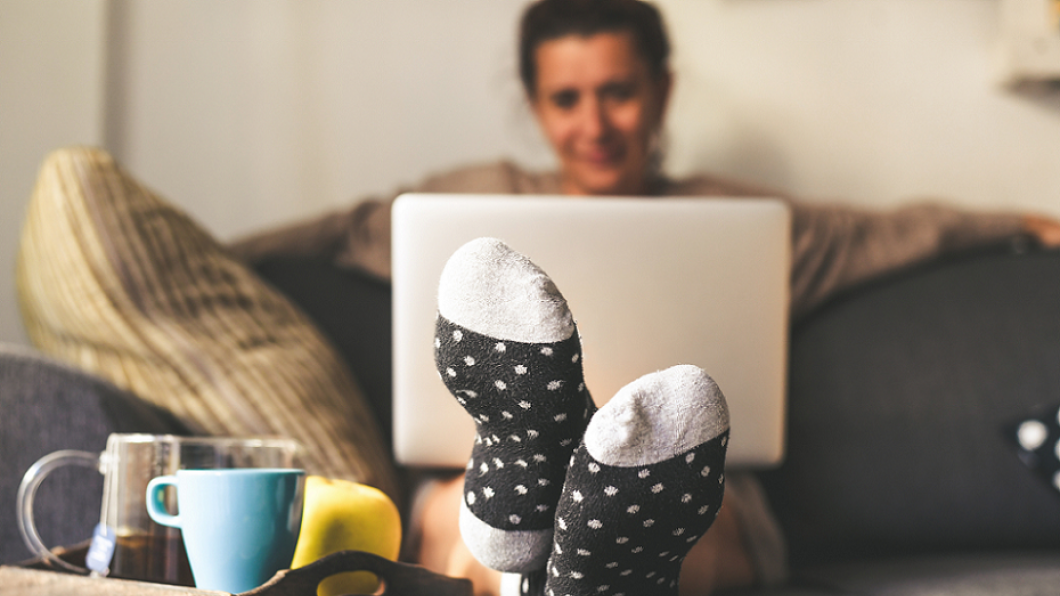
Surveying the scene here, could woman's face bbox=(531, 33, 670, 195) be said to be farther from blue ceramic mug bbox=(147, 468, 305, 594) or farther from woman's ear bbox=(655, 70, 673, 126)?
blue ceramic mug bbox=(147, 468, 305, 594)

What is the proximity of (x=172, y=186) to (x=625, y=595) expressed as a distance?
134 centimetres

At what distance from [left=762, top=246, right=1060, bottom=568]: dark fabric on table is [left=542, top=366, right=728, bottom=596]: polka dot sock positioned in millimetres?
701

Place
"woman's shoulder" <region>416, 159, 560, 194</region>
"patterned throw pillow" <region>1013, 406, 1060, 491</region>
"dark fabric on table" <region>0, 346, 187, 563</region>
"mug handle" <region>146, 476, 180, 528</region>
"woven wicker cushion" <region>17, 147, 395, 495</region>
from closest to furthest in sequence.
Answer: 1. "mug handle" <region>146, 476, 180, 528</region>
2. "dark fabric on table" <region>0, 346, 187, 563</region>
3. "woven wicker cushion" <region>17, 147, 395, 495</region>
4. "patterned throw pillow" <region>1013, 406, 1060, 491</region>
5. "woman's shoulder" <region>416, 159, 560, 194</region>

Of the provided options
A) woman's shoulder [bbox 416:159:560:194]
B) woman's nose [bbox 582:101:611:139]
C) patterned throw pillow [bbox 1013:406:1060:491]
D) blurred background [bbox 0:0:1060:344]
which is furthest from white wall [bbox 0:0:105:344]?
patterned throw pillow [bbox 1013:406:1060:491]

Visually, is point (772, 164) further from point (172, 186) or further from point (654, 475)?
point (654, 475)

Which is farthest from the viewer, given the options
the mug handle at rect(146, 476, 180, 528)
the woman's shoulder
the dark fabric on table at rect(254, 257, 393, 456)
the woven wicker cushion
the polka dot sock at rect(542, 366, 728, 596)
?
the woman's shoulder

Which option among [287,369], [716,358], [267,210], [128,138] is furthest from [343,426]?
[128,138]

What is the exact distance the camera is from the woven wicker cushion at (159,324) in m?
0.86

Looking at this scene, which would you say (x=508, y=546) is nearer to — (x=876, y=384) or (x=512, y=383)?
Result: (x=512, y=383)

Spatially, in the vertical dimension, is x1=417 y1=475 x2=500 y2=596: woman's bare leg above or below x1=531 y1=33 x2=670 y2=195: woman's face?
below

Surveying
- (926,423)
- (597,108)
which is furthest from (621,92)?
(926,423)

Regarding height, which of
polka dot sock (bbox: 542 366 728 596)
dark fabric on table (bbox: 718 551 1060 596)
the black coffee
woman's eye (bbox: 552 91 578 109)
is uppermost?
woman's eye (bbox: 552 91 578 109)

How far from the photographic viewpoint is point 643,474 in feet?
1.55

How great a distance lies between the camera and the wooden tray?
0.49 meters
